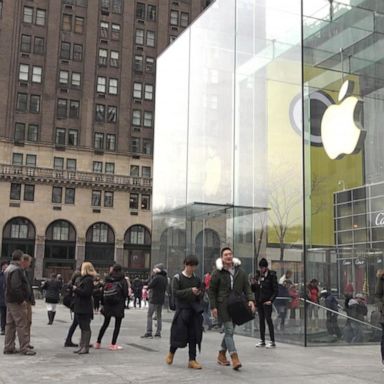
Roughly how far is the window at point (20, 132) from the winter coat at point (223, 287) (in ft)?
189

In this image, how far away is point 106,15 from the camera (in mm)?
68812

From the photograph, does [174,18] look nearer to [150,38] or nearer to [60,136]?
[150,38]

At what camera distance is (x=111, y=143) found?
66.8 meters

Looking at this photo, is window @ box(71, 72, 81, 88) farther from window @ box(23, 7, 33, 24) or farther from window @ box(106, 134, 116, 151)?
window @ box(23, 7, 33, 24)

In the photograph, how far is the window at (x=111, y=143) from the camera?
66.5 m

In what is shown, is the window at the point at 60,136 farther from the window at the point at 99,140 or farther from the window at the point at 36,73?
the window at the point at 36,73

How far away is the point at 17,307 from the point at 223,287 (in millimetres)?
3795

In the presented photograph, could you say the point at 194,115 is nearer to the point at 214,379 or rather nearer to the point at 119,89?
the point at 214,379

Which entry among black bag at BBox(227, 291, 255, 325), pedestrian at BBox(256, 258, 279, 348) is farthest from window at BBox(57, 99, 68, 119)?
black bag at BBox(227, 291, 255, 325)

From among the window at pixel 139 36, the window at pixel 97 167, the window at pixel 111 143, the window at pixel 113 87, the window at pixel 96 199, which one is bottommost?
the window at pixel 96 199

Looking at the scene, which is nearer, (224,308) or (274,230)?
(224,308)

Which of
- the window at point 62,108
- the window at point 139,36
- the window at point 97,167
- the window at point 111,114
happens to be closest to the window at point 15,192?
the window at point 97,167

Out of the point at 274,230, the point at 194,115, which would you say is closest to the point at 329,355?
the point at 274,230

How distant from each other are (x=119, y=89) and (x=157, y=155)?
46.0 meters
